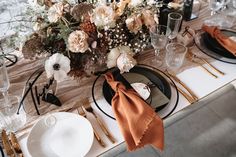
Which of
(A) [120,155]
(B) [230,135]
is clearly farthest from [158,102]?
(B) [230,135]

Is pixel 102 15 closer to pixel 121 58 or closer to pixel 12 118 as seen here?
pixel 121 58

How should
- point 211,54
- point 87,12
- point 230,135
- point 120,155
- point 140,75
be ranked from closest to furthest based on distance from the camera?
point 87,12, point 140,75, point 211,54, point 120,155, point 230,135

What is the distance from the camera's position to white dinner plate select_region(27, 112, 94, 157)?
0.74 metres

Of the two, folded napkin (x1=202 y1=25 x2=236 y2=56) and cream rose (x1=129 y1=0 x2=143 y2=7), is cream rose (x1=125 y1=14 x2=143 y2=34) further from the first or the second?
folded napkin (x1=202 y1=25 x2=236 y2=56)

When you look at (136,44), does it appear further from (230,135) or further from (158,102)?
(230,135)

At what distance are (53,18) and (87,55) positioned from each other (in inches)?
6.5

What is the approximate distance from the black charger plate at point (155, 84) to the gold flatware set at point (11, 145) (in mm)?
277

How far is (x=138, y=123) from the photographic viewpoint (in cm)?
77

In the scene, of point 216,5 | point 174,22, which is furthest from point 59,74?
point 216,5

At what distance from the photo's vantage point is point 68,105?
0.88m

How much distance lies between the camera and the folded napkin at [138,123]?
0.77m

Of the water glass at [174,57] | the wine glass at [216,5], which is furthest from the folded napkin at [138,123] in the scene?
the wine glass at [216,5]

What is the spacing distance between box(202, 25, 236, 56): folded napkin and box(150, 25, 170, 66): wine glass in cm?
24

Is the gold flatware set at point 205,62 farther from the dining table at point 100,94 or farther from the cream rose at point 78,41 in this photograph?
the cream rose at point 78,41
